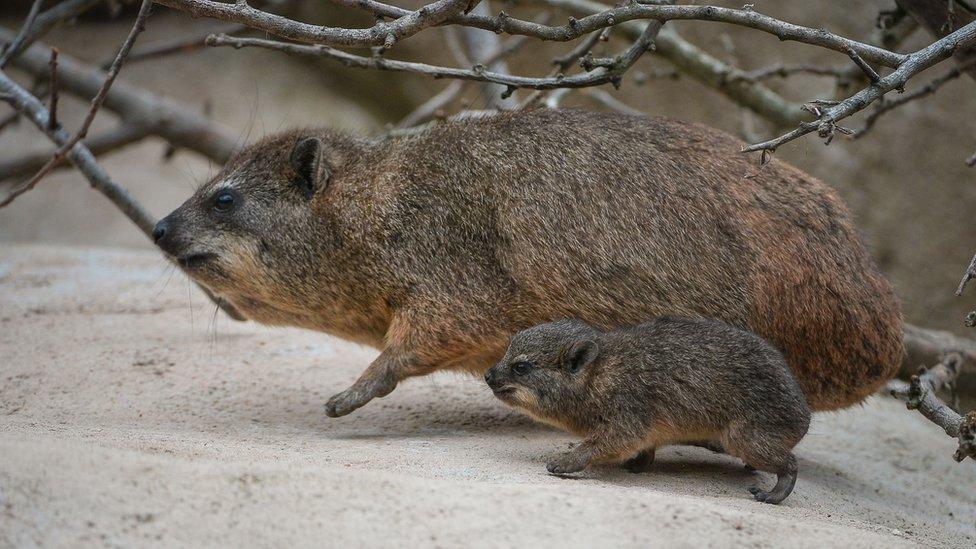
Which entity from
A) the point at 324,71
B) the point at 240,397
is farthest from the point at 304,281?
the point at 324,71

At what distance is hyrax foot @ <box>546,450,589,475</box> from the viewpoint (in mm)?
4734

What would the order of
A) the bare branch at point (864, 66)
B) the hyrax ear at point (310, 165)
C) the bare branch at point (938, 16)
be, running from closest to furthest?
1. the bare branch at point (864, 66)
2. the bare branch at point (938, 16)
3. the hyrax ear at point (310, 165)

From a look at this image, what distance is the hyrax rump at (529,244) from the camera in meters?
5.41

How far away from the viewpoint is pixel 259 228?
19.6 feet

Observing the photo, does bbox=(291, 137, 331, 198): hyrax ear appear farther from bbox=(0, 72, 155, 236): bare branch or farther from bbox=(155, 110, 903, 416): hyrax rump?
bbox=(0, 72, 155, 236): bare branch

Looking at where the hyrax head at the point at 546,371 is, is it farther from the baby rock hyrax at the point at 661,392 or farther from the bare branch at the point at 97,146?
the bare branch at the point at 97,146

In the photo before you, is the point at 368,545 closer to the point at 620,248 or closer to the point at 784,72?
the point at 620,248

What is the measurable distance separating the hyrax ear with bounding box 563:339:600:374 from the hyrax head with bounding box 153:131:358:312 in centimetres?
169

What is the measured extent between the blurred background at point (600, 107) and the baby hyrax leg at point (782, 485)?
4.86 meters

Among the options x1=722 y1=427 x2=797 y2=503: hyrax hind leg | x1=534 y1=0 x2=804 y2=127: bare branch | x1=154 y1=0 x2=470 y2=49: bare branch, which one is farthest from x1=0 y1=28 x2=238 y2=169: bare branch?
x1=722 y1=427 x2=797 y2=503: hyrax hind leg

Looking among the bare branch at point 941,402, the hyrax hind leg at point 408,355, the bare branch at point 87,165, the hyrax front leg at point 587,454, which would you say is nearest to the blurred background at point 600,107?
the bare branch at point 941,402

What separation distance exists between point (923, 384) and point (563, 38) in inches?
122

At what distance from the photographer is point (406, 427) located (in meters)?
5.95

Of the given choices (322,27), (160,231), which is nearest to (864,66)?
(322,27)
